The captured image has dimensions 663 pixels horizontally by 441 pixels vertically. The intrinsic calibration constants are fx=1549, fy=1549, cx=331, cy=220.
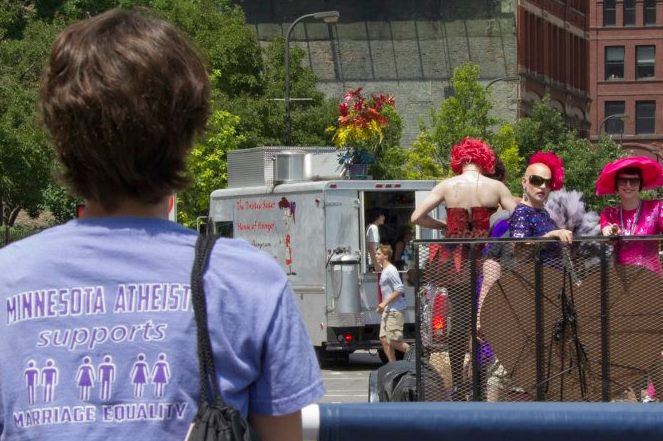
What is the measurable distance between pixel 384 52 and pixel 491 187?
56701 millimetres

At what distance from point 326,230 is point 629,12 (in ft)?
282

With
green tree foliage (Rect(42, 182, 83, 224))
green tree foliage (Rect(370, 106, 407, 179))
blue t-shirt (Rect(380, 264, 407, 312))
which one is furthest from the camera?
green tree foliage (Rect(42, 182, 83, 224))

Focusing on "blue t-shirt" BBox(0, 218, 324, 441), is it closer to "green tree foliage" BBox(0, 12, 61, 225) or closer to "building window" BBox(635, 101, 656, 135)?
"green tree foliage" BBox(0, 12, 61, 225)

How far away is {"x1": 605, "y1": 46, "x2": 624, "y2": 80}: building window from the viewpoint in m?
105

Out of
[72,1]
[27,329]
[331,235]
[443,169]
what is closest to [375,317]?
[331,235]

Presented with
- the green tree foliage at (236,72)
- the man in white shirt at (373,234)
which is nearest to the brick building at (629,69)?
the green tree foliage at (236,72)

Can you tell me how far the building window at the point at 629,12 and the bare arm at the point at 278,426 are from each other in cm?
10477

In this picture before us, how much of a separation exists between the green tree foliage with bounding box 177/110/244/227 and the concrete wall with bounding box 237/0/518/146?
22488 mm

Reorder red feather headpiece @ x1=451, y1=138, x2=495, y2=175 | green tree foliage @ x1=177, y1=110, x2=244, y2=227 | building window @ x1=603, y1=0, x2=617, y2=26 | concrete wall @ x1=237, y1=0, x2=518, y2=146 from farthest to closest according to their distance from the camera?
building window @ x1=603, y1=0, x2=617, y2=26, concrete wall @ x1=237, y1=0, x2=518, y2=146, green tree foliage @ x1=177, y1=110, x2=244, y2=227, red feather headpiece @ x1=451, y1=138, x2=495, y2=175

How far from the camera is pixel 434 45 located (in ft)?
217

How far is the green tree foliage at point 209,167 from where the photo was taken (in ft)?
Answer: 131

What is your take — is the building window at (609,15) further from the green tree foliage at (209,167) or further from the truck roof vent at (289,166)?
the truck roof vent at (289,166)

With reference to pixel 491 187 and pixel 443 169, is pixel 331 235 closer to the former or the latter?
pixel 491 187

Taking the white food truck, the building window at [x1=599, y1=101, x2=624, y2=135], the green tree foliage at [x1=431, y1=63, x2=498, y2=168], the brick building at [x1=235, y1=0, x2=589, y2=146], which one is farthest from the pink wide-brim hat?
the building window at [x1=599, y1=101, x2=624, y2=135]
